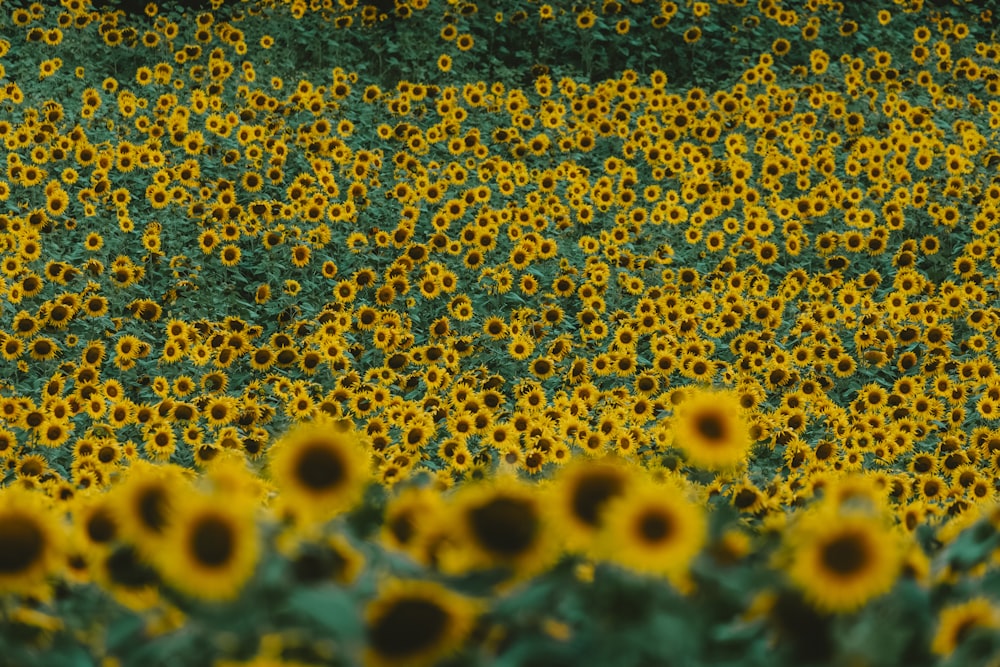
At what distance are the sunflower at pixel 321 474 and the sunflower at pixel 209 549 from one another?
27 centimetres

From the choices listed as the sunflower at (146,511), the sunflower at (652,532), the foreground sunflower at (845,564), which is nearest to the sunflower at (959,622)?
the foreground sunflower at (845,564)

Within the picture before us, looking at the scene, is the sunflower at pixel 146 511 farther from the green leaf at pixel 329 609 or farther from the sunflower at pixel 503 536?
the sunflower at pixel 503 536

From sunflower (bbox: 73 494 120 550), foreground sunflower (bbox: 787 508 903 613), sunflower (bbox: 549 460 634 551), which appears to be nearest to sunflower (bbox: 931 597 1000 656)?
foreground sunflower (bbox: 787 508 903 613)

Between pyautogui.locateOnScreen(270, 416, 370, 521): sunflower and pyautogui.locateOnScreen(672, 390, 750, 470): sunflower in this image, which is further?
pyautogui.locateOnScreen(672, 390, 750, 470): sunflower

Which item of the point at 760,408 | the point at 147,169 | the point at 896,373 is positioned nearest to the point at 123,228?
the point at 147,169

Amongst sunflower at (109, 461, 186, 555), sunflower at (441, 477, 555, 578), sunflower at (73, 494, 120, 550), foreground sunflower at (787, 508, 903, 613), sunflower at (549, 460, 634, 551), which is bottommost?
sunflower at (73, 494, 120, 550)

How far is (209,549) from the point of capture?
1.51m

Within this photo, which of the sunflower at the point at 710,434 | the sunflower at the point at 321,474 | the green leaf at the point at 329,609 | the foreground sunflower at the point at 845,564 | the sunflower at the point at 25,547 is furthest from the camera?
the sunflower at the point at 710,434

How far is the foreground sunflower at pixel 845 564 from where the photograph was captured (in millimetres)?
1452

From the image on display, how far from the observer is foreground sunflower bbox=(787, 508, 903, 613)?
1452 mm

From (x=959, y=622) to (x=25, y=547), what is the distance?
171 cm

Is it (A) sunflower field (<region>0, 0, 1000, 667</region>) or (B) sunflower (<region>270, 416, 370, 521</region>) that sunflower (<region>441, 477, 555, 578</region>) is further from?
(B) sunflower (<region>270, 416, 370, 521</region>)

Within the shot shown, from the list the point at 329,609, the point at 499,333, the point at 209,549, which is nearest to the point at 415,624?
the point at 329,609

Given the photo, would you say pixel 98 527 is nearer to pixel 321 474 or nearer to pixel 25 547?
pixel 25 547
